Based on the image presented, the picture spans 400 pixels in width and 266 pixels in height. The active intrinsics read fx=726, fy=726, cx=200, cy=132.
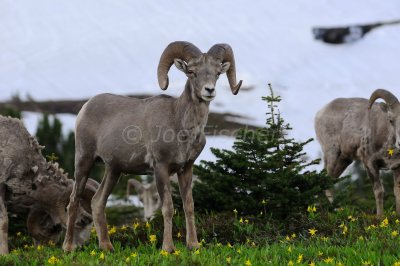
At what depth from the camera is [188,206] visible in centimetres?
1014

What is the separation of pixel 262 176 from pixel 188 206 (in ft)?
8.21

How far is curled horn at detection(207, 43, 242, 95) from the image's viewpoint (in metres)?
10.0

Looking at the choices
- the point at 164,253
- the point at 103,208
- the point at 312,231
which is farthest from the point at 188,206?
the point at 312,231

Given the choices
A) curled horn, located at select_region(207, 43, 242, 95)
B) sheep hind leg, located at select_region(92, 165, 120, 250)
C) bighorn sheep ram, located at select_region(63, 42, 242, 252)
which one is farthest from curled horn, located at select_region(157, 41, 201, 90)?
sheep hind leg, located at select_region(92, 165, 120, 250)

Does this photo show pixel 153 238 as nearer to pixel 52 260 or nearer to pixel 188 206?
pixel 188 206

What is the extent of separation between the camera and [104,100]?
436 inches

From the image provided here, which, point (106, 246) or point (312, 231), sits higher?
point (312, 231)

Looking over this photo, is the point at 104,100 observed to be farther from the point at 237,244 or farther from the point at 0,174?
the point at 237,244

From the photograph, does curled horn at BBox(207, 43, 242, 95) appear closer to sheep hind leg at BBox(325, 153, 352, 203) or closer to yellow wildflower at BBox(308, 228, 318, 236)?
yellow wildflower at BBox(308, 228, 318, 236)

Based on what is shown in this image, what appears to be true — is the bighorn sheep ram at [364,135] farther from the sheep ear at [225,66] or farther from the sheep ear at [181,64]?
the sheep ear at [181,64]

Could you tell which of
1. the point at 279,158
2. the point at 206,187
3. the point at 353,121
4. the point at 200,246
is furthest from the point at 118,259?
the point at 353,121

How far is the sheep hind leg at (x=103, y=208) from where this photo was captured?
1067cm

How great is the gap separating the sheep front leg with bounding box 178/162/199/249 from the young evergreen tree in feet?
6.72

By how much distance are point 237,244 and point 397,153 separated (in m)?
5.32
